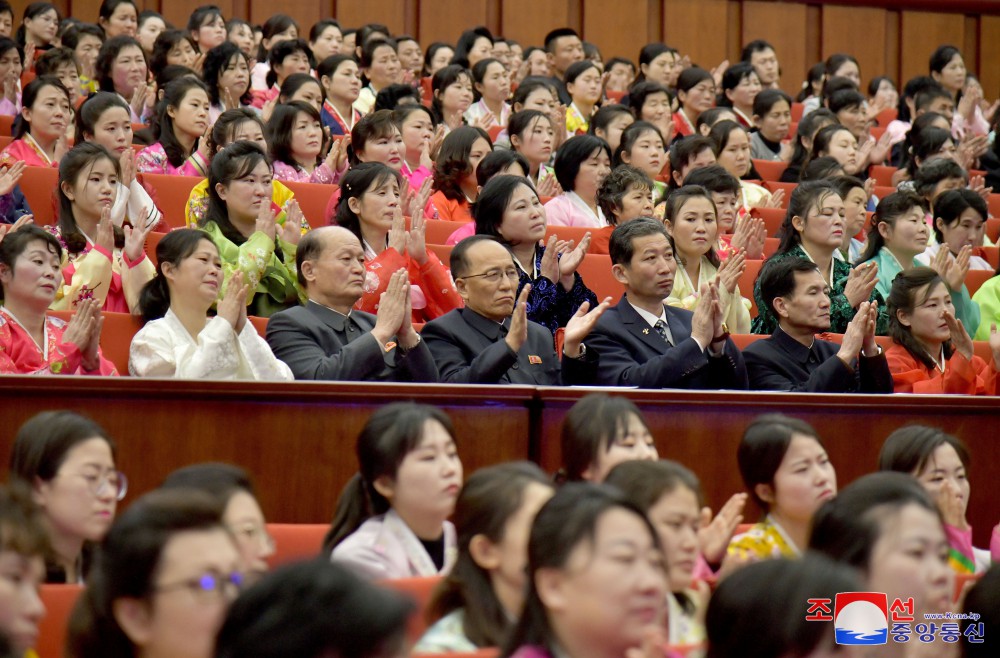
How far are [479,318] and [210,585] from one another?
129 cm

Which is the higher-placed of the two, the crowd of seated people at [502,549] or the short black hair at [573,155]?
the short black hair at [573,155]

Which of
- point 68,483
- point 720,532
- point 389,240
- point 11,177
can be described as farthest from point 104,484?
point 11,177

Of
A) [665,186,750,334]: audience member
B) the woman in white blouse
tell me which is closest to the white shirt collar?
[665,186,750,334]: audience member

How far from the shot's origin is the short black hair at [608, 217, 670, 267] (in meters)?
2.28

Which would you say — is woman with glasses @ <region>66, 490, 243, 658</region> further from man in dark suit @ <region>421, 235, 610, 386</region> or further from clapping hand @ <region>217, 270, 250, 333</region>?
man in dark suit @ <region>421, 235, 610, 386</region>

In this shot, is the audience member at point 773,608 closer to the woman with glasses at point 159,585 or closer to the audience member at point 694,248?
the woman with glasses at point 159,585

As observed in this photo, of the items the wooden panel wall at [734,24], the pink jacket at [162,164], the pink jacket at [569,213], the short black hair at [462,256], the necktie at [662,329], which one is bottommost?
the necktie at [662,329]

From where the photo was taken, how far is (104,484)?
1368 mm

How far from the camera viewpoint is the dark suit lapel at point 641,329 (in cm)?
223

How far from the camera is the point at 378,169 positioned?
8.49 feet

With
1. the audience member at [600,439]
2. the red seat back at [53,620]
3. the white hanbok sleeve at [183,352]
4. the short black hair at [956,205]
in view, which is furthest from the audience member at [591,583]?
the short black hair at [956,205]

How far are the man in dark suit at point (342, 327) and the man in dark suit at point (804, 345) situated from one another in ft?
1.97

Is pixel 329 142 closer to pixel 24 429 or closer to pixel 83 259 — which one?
pixel 83 259

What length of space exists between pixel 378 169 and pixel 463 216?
428 millimetres
